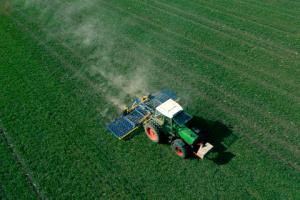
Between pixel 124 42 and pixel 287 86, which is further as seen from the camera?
pixel 124 42

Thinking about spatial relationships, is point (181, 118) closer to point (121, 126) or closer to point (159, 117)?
point (159, 117)

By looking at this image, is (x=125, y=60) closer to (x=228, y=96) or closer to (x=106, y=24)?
(x=106, y=24)

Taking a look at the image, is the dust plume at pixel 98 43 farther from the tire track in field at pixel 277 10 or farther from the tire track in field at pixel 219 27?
the tire track in field at pixel 277 10

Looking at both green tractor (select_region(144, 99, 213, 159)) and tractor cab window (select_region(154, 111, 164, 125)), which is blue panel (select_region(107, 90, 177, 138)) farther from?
green tractor (select_region(144, 99, 213, 159))

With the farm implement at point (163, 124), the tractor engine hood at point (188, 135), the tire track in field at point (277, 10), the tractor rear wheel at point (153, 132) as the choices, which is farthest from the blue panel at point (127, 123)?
the tire track in field at point (277, 10)

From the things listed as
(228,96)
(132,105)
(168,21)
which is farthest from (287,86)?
(168,21)

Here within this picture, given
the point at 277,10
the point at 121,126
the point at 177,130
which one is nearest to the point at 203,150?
the point at 177,130

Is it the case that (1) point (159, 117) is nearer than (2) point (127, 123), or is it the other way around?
(1) point (159, 117)
